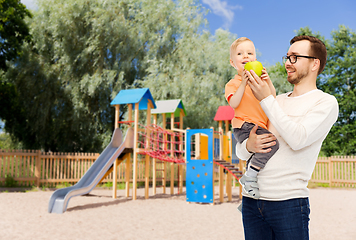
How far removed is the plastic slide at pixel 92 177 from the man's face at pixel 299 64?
317 inches

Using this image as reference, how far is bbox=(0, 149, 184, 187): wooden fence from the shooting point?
14.7 m

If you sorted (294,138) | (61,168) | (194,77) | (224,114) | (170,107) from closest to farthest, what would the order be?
1. (294,138)
2. (224,114)
3. (170,107)
4. (61,168)
5. (194,77)

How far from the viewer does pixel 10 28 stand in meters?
14.9

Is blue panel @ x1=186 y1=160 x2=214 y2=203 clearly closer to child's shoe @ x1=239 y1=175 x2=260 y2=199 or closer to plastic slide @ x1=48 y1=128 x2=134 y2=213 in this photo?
plastic slide @ x1=48 y1=128 x2=134 y2=213

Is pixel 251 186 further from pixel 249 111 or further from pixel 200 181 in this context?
pixel 200 181

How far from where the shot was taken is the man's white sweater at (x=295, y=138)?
1423mm

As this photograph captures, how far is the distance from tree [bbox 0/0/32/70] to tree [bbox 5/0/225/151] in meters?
2.18

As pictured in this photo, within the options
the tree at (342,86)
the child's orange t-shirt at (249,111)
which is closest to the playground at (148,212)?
the child's orange t-shirt at (249,111)

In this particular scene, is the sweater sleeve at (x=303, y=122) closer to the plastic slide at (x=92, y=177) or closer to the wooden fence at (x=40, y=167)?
the plastic slide at (x=92, y=177)

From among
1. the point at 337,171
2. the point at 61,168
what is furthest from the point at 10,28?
the point at 337,171

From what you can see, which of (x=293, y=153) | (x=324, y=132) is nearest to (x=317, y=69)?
(x=324, y=132)

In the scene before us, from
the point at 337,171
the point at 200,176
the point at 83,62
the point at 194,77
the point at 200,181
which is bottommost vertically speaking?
the point at 337,171

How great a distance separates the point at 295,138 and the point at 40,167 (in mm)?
15849

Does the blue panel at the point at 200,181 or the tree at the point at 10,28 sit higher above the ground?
the tree at the point at 10,28
